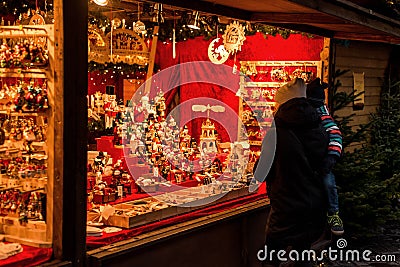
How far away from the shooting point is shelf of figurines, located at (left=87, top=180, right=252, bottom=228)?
522 centimetres

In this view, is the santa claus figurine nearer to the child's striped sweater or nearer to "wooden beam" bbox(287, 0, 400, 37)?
the child's striped sweater

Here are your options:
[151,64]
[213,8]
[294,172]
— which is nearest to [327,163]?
[294,172]

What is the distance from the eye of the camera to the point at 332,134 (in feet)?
19.3

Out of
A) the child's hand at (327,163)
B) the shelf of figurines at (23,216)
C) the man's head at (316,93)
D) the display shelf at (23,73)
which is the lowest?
the shelf of figurines at (23,216)

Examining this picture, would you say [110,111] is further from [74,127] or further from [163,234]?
[74,127]

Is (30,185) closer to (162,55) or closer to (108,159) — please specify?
(108,159)

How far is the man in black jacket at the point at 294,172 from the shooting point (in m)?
5.20

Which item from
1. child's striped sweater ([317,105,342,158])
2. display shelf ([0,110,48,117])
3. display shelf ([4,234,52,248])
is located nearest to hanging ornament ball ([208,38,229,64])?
child's striped sweater ([317,105,342,158])

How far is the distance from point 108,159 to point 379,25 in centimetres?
364

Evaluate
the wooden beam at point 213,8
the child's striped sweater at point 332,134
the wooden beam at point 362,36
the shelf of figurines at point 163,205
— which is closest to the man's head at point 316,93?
the child's striped sweater at point 332,134

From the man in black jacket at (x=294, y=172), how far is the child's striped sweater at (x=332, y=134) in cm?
27

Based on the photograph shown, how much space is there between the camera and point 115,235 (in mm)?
4914

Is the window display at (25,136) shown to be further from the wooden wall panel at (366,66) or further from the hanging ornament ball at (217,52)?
the wooden wall panel at (366,66)

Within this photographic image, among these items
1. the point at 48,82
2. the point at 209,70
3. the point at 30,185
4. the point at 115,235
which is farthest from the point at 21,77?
the point at 209,70
